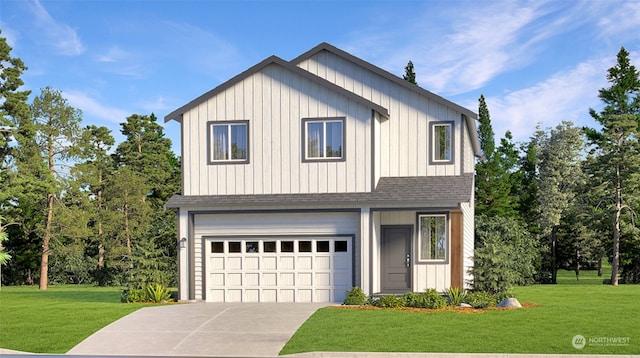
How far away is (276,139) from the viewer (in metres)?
24.3

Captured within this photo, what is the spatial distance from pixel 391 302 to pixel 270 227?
505 cm

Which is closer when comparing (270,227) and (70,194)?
(270,227)

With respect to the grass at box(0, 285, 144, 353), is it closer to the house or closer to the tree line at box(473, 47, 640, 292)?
the house

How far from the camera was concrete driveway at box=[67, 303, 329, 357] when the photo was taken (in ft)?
52.2

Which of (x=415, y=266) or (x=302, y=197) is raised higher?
(x=302, y=197)

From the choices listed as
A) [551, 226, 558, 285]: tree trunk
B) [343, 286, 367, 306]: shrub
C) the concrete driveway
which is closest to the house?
[343, 286, 367, 306]: shrub

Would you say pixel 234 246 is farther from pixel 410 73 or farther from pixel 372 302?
pixel 410 73

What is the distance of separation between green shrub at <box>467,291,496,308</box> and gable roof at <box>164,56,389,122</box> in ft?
21.5

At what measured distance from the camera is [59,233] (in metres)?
42.7

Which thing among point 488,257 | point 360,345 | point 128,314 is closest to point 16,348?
point 128,314

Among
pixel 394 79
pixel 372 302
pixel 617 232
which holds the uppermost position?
pixel 394 79

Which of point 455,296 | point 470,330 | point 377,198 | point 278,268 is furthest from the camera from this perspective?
point 278,268

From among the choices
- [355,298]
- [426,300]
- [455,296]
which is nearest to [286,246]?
[355,298]

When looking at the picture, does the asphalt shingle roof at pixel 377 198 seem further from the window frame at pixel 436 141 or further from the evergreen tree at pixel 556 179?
the evergreen tree at pixel 556 179
